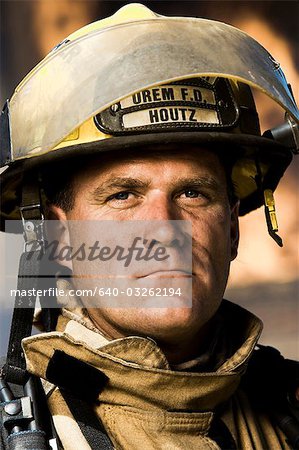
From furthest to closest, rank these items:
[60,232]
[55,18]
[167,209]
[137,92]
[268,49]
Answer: [268,49], [55,18], [60,232], [167,209], [137,92]

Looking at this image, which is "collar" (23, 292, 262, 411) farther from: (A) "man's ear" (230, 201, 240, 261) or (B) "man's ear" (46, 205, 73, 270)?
(A) "man's ear" (230, 201, 240, 261)

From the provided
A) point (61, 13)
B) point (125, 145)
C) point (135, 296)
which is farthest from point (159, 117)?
point (61, 13)

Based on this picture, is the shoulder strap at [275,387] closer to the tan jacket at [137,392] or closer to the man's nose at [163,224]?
the tan jacket at [137,392]

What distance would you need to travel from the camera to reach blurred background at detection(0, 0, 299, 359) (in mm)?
3836

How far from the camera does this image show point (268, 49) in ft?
13.2

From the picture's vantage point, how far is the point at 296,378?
8.00 ft

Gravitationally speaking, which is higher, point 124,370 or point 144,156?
point 144,156

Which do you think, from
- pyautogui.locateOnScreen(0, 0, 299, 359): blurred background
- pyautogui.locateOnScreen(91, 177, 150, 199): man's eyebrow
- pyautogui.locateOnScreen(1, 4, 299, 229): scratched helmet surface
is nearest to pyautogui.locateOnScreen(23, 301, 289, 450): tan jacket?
pyautogui.locateOnScreen(91, 177, 150, 199): man's eyebrow

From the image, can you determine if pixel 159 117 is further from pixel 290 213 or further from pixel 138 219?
pixel 290 213

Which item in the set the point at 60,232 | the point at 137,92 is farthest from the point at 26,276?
the point at 137,92

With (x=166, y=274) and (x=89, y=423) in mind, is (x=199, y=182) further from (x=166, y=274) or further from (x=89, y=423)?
(x=89, y=423)

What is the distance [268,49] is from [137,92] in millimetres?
2138

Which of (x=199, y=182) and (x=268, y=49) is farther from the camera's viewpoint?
(x=268, y=49)

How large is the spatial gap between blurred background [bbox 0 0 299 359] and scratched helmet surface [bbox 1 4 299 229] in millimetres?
1485
